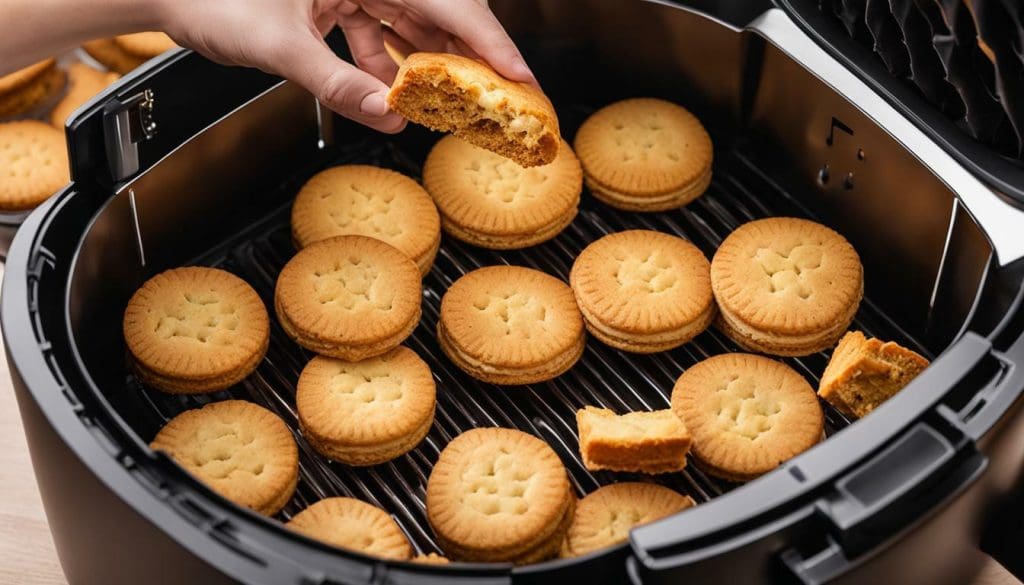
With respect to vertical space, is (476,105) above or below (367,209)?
above

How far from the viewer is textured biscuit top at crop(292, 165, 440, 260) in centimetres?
194

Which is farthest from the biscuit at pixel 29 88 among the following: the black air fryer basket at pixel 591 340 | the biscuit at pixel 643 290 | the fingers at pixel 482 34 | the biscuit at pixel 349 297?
the biscuit at pixel 643 290

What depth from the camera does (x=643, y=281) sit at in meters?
1.88

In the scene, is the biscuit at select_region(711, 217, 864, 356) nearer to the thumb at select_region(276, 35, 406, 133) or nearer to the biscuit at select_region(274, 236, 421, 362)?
the biscuit at select_region(274, 236, 421, 362)

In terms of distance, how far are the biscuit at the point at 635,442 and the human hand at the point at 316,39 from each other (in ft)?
1.60

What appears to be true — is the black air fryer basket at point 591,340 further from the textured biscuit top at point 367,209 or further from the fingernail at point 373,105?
the fingernail at point 373,105

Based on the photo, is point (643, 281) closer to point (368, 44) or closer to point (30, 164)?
point (368, 44)

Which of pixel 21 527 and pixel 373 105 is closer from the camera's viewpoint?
pixel 373 105

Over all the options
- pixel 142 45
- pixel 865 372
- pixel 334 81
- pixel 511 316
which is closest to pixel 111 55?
pixel 142 45

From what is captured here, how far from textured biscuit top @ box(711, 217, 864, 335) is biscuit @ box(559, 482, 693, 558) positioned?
0.31 meters

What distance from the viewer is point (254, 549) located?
133 cm

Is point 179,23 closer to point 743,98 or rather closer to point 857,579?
point 743,98

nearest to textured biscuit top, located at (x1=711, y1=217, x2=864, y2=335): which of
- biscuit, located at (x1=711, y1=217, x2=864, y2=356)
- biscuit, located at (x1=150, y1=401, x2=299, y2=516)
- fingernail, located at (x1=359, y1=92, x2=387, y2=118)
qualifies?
biscuit, located at (x1=711, y1=217, x2=864, y2=356)

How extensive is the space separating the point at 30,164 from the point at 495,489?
1056 mm
